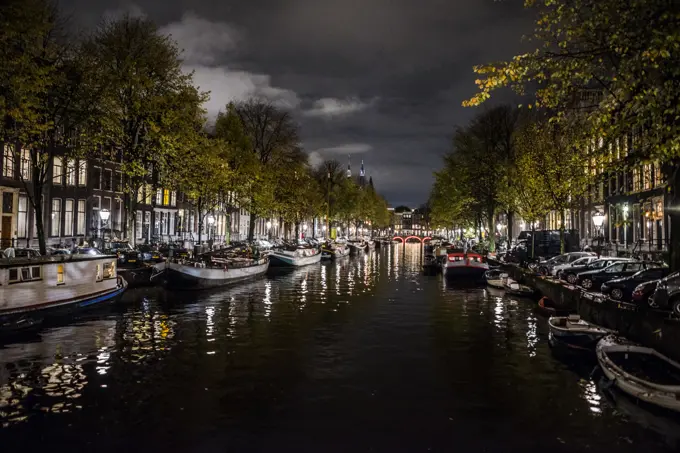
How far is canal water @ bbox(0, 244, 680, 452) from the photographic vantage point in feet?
38.1

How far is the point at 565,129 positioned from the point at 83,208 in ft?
156

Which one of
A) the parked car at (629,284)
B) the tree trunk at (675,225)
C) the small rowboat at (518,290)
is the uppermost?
the tree trunk at (675,225)

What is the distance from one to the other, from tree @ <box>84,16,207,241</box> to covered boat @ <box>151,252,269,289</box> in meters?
7.86

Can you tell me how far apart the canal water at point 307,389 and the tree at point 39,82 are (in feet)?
35.0

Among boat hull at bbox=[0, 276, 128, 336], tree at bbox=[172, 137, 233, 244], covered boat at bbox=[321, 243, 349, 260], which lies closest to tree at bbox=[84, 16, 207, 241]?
tree at bbox=[172, 137, 233, 244]

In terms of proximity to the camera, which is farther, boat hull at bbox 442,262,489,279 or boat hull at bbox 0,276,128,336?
boat hull at bbox 442,262,489,279

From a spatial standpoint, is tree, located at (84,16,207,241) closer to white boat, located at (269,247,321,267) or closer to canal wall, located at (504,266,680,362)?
white boat, located at (269,247,321,267)

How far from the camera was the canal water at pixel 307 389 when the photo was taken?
38.1ft

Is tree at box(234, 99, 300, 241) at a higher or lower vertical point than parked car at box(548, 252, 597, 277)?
higher

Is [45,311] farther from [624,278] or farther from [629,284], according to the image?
[624,278]

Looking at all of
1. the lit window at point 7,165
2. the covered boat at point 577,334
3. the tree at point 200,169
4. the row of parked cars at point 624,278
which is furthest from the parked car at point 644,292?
the lit window at point 7,165

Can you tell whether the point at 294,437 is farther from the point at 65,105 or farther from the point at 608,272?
the point at 65,105

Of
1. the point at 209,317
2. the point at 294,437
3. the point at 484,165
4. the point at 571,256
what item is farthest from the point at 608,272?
the point at 484,165

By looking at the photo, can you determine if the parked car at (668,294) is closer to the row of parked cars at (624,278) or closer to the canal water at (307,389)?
the row of parked cars at (624,278)
